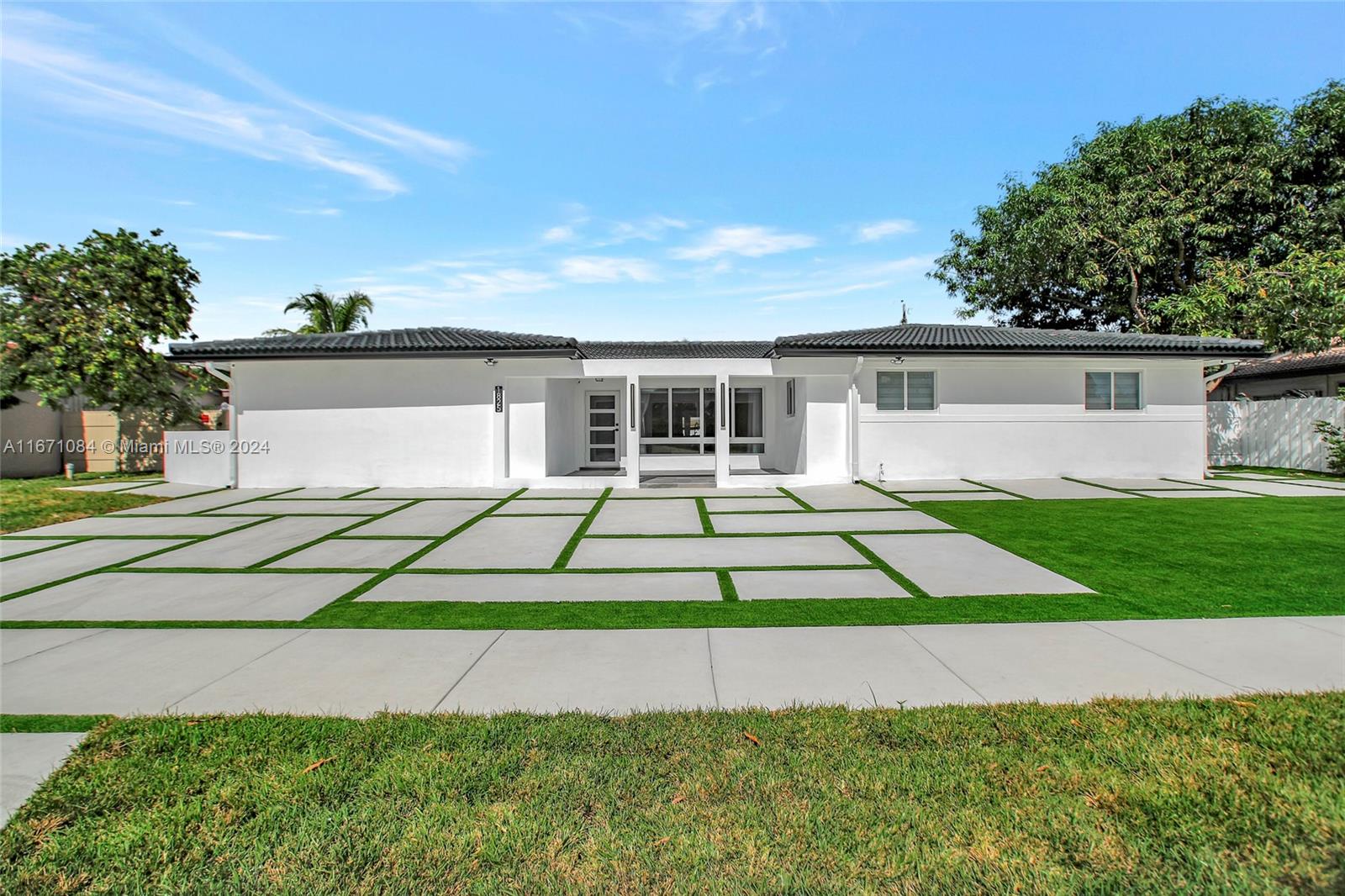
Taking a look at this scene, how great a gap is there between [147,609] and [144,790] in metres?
3.77

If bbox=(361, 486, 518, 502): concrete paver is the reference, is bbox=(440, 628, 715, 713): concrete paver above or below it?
below

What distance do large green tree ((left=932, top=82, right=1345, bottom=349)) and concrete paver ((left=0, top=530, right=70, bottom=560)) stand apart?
26.1 meters

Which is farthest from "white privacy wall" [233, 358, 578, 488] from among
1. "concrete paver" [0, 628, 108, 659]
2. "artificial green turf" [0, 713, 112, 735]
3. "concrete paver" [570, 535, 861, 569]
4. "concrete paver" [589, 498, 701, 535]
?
"artificial green turf" [0, 713, 112, 735]

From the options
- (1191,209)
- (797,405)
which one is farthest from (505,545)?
(1191,209)

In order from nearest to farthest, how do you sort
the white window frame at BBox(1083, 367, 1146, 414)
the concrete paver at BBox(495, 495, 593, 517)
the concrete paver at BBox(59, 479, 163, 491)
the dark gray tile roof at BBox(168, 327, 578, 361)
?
the concrete paver at BBox(495, 495, 593, 517) < the concrete paver at BBox(59, 479, 163, 491) < the dark gray tile roof at BBox(168, 327, 578, 361) < the white window frame at BBox(1083, 367, 1146, 414)

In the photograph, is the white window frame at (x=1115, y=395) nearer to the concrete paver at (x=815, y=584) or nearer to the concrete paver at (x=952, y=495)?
the concrete paver at (x=952, y=495)

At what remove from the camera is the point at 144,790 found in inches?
107

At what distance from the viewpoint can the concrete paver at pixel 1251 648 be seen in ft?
12.4

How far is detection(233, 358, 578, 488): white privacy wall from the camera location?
14047 mm

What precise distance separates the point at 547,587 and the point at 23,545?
8114mm

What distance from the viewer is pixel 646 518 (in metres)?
10.2

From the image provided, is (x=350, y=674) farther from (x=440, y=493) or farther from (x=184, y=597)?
(x=440, y=493)

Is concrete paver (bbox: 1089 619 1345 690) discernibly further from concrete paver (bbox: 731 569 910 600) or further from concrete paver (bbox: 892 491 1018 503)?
concrete paver (bbox: 892 491 1018 503)

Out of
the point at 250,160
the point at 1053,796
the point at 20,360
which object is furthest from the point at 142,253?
the point at 1053,796
